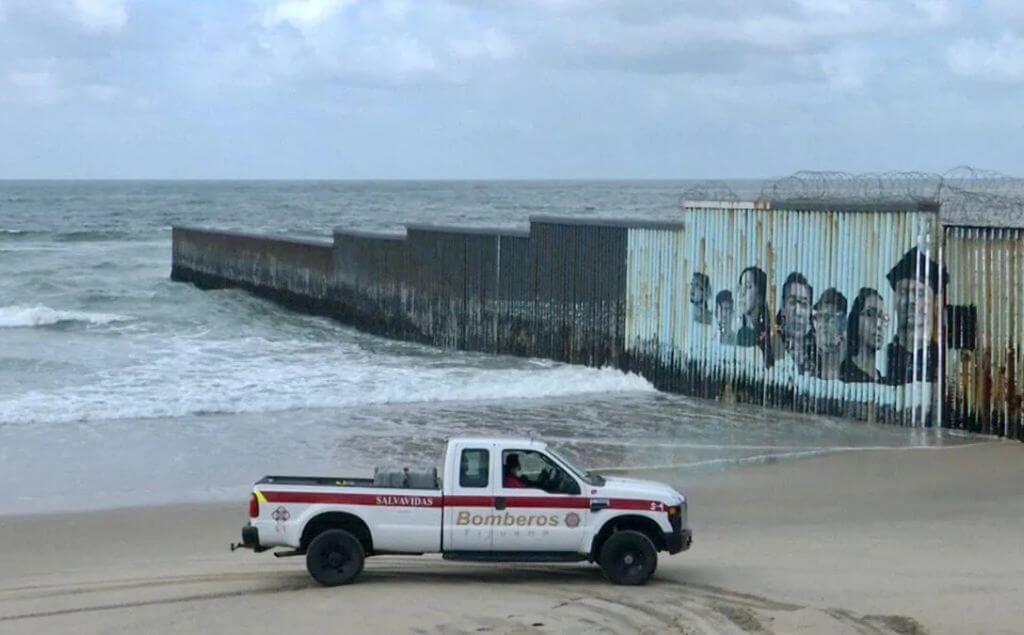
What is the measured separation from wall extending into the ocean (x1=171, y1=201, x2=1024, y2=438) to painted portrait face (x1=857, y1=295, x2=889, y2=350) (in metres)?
0.02

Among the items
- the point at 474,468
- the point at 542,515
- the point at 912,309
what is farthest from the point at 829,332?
the point at 474,468

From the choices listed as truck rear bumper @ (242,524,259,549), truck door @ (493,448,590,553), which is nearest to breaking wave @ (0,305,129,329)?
truck rear bumper @ (242,524,259,549)

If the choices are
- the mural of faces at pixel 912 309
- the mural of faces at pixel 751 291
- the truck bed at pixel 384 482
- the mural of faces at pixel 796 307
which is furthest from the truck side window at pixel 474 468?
the mural of faces at pixel 751 291

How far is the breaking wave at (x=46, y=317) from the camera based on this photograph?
129ft

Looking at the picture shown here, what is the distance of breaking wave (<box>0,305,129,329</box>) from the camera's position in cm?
3944

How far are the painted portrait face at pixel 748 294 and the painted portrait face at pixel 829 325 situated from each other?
1.21m

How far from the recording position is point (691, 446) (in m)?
19.9

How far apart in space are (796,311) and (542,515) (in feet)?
36.7

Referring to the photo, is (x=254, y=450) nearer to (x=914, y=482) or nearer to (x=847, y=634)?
(x=914, y=482)

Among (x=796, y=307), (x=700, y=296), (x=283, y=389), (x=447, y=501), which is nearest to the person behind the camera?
(x=447, y=501)

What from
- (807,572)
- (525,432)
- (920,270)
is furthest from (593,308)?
(807,572)

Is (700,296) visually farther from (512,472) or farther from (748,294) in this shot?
(512,472)

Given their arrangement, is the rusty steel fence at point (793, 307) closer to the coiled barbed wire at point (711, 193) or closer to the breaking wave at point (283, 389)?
the coiled barbed wire at point (711, 193)

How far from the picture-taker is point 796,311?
22.0 metres
